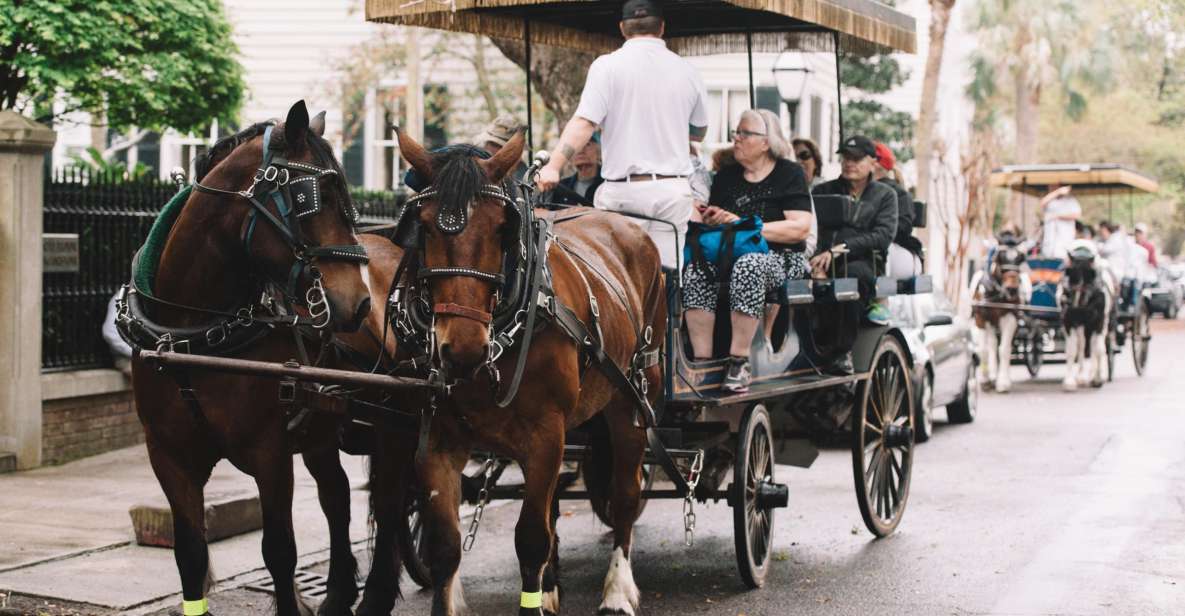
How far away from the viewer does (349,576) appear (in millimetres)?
6477

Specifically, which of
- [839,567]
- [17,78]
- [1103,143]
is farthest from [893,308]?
[1103,143]

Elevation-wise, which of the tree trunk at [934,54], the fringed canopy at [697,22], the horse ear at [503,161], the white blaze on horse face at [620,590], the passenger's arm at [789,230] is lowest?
the white blaze on horse face at [620,590]

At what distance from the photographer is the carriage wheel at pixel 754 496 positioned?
7414 millimetres

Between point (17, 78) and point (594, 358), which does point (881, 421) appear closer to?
point (594, 358)

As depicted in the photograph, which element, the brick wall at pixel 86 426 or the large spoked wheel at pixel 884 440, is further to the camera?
the brick wall at pixel 86 426

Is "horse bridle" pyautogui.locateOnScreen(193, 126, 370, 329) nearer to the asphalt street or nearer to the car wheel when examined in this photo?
the asphalt street

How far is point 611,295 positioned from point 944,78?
119ft

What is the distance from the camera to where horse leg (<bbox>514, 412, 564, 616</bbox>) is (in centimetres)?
576

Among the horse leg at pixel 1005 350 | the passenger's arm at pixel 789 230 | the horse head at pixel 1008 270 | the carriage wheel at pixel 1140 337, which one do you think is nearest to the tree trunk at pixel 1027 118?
the carriage wheel at pixel 1140 337

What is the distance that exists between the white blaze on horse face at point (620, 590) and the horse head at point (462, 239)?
2045 mm

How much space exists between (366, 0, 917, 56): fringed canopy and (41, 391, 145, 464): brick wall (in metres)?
4.42

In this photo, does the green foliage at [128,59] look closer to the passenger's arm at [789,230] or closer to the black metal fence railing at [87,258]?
the black metal fence railing at [87,258]

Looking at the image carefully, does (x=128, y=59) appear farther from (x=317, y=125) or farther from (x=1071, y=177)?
(x=1071, y=177)

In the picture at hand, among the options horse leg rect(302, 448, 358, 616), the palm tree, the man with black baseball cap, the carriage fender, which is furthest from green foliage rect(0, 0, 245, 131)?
the palm tree
